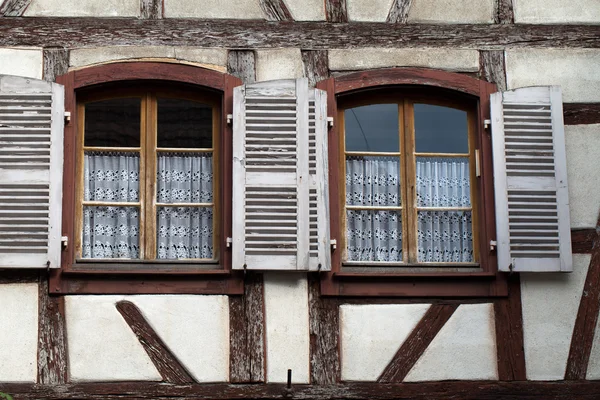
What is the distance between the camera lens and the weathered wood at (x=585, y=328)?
→ 8.16 meters

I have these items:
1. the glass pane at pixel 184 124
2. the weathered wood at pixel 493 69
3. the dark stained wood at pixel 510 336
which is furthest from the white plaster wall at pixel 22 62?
the dark stained wood at pixel 510 336

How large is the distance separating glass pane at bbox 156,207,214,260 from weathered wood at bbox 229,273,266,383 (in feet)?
1.37

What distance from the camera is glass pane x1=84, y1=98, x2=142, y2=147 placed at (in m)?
8.45

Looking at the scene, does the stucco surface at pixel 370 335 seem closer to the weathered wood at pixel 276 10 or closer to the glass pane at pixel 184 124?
the glass pane at pixel 184 124

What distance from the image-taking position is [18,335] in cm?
795

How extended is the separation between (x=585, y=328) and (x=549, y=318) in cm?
25

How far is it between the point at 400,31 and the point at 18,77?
8.68 ft

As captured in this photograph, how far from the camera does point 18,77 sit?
8.25m

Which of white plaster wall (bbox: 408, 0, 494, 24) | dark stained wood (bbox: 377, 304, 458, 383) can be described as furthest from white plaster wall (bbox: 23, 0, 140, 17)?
dark stained wood (bbox: 377, 304, 458, 383)

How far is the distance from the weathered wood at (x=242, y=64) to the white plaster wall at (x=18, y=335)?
6.67 feet

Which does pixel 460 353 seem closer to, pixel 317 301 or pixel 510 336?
pixel 510 336

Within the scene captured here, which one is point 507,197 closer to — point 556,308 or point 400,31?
point 556,308

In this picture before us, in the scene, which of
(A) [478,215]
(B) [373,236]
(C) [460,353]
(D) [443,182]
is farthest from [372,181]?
(C) [460,353]

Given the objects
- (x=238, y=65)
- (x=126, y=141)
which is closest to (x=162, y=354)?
(x=126, y=141)
